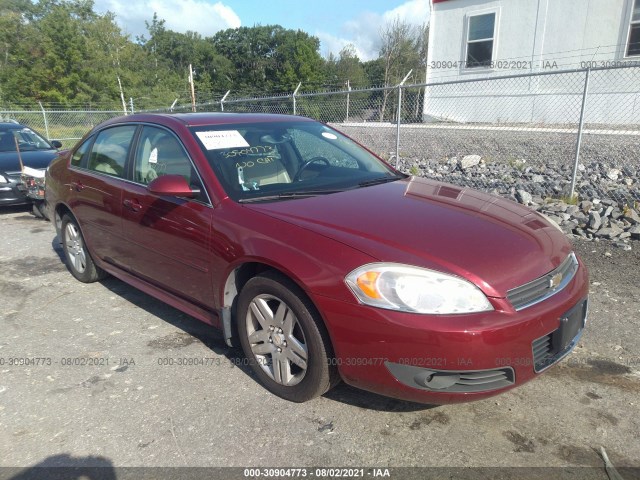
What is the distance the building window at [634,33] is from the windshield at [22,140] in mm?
13263

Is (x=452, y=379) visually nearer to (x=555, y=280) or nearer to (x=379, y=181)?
(x=555, y=280)

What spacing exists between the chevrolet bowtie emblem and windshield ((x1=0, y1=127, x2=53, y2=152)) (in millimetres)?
8998

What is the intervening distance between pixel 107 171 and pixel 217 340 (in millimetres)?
1739

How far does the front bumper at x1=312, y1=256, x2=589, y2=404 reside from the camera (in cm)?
222

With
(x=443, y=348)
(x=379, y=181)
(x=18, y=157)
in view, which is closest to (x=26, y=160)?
(x=18, y=157)

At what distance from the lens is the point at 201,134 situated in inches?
134

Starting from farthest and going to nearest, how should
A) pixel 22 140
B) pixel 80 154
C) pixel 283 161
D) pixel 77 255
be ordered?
pixel 22 140 → pixel 77 255 → pixel 80 154 → pixel 283 161

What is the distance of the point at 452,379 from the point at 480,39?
14684 mm

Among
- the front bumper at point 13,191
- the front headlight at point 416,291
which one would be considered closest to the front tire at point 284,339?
the front headlight at point 416,291

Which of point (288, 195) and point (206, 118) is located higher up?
point (206, 118)

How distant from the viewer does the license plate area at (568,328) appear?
8.13 ft

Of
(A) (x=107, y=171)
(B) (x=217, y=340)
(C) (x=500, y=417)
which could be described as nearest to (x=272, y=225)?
(B) (x=217, y=340)

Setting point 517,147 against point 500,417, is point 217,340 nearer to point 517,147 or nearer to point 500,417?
point 500,417

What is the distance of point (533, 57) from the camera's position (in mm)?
13594
